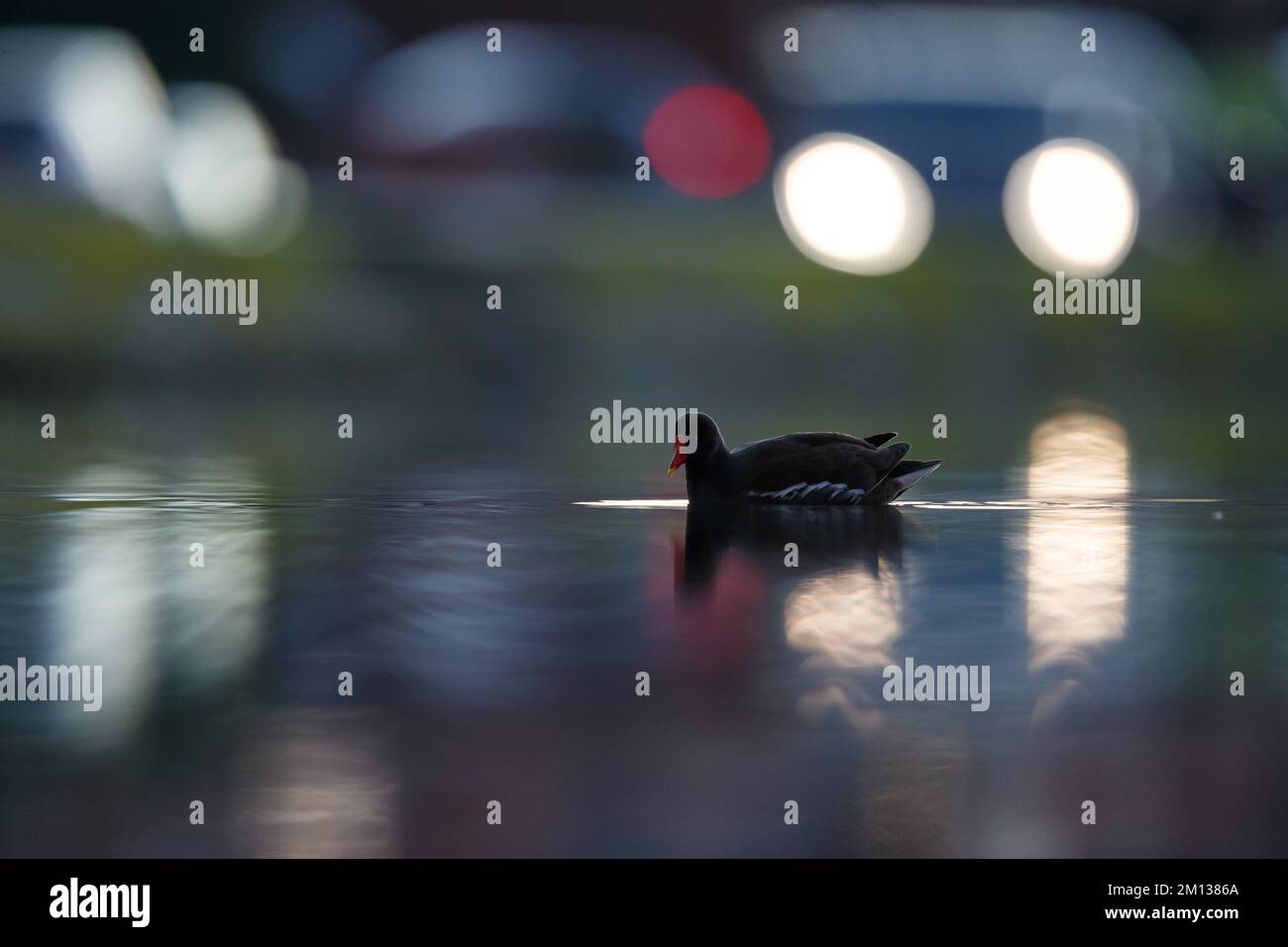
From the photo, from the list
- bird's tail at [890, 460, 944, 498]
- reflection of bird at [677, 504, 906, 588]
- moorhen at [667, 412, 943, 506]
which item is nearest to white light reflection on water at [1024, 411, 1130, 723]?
bird's tail at [890, 460, 944, 498]

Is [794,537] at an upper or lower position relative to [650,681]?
upper

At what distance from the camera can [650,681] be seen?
939cm

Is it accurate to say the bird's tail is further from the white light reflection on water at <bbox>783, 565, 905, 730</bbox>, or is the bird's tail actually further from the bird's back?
the white light reflection on water at <bbox>783, 565, 905, 730</bbox>

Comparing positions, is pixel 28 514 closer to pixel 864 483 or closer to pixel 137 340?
pixel 864 483

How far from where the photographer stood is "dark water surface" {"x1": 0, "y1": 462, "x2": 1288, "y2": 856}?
7.24 meters

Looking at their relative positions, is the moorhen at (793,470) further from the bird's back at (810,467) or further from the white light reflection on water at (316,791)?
the white light reflection on water at (316,791)

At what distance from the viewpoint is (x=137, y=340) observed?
141ft

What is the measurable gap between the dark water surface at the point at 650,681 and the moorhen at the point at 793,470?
0.78ft

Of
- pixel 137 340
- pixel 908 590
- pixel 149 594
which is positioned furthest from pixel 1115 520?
pixel 137 340

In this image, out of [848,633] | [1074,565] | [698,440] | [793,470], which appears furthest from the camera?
[698,440]

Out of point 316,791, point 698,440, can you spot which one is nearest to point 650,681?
point 316,791

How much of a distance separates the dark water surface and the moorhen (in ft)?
0.78

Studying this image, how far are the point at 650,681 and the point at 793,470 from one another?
5188 millimetres

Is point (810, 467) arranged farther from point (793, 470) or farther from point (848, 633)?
point (848, 633)
